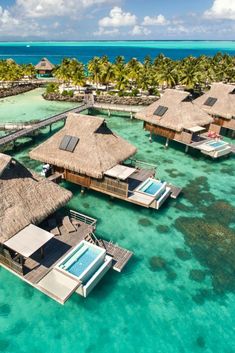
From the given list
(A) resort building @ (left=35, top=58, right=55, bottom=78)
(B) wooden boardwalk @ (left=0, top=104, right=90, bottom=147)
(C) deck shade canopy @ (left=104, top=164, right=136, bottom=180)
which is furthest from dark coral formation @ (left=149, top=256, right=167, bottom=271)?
(A) resort building @ (left=35, top=58, right=55, bottom=78)

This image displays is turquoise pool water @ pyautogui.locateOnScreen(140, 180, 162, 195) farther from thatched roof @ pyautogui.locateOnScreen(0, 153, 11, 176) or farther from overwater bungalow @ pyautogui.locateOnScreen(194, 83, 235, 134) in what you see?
overwater bungalow @ pyautogui.locateOnScreen(194, 83, 235, 134)

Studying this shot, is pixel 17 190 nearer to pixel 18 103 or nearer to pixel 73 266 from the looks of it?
pixel 73 266

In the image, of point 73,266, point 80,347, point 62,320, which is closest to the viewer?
point 80,347

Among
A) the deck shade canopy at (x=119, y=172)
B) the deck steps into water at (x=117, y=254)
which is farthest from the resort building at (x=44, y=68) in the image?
the deck steps into water at (x=117, y=254)

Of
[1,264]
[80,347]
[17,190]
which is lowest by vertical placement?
[80,347]

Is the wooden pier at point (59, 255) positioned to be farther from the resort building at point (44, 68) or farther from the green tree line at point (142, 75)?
the resort building at point (44, 68)

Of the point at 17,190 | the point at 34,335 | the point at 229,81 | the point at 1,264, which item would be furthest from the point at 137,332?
the point at 229,81
